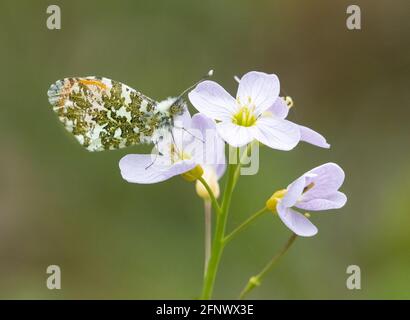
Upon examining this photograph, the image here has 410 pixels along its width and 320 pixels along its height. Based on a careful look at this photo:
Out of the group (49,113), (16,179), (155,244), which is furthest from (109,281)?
(49,113)

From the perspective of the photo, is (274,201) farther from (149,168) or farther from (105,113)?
(105,113)

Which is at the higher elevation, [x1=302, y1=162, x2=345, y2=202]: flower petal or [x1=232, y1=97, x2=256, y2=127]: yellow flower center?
[x1=232, y1=97, x2=256, y2=127]: yellow flower center

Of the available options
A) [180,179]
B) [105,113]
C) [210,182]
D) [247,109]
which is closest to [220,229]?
[210,182]

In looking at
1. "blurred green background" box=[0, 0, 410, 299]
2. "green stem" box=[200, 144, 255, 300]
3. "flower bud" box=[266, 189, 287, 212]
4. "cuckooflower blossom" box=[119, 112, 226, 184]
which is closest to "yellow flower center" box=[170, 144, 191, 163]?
"cuckooflower blossom" box=[119, 112, 226, 184]

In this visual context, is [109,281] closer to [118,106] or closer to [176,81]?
[176,81]

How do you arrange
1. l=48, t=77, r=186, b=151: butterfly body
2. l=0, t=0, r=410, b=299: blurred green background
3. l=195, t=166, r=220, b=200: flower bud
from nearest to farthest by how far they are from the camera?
l=48, t=77, r=186, b=151: butterfly body
l=195, t=166, r=220, b=200: flower bud
l=0, t=0, r=410, b=299: blurred green background

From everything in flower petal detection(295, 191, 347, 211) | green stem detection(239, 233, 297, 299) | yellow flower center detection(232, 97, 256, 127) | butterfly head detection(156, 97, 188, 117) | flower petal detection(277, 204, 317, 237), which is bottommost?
green stem detection(239, 233, 297, 299)

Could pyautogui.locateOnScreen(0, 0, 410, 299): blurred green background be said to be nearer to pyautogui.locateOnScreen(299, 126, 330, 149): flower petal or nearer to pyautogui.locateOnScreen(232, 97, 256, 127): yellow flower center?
pyautogui.locateOnScreen(299, 126, 330, 149): flower petal
